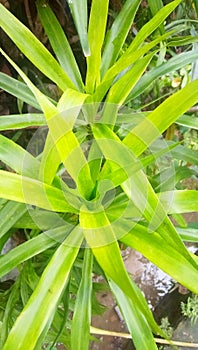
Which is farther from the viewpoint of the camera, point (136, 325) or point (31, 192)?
point (136, 325)

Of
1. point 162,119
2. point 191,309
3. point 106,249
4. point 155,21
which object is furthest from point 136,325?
point 191,309

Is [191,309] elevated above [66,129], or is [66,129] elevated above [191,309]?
[66,129]

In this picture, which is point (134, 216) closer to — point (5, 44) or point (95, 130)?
point (95, 130)

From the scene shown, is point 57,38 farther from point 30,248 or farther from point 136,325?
point 136,325

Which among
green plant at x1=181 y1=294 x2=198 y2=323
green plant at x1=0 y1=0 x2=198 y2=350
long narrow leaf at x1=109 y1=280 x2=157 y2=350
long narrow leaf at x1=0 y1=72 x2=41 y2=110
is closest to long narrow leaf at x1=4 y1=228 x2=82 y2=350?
green plant at x1=0 y1=0 x2=198 y2=350

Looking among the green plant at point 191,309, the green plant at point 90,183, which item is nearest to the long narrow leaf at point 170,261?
the green plant at point 90,183

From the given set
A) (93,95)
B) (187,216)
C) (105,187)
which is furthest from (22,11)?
(187,216)

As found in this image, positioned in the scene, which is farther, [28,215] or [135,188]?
[28,215]

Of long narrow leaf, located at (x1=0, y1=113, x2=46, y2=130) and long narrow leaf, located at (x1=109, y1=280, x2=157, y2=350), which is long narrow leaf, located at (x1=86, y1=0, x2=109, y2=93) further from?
long narrow leaf, located at (x1=109, y1=280, x2=157, y2=350)
